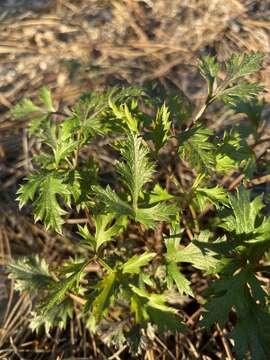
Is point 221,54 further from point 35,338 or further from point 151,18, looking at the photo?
point 35,338

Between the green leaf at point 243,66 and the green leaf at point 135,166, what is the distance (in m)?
0.56

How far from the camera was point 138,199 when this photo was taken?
194cm

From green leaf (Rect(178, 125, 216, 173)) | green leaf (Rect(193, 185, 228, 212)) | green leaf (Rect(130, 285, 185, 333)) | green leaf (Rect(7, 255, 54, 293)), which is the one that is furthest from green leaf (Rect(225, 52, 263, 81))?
green leaf (Rect(7, 255, 54, 293))

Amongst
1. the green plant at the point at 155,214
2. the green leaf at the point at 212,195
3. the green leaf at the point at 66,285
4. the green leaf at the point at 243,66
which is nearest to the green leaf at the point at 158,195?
the green plant at the point at 155,214

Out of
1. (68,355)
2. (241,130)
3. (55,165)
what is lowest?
(68,355)

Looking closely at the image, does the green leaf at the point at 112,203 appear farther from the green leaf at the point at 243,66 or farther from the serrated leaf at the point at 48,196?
the green leaf at the point at 243,66

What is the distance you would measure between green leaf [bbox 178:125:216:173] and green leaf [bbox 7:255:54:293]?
2.93 ft

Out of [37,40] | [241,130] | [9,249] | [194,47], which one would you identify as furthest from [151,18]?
[9,249]

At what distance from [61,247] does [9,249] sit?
0.93 feet

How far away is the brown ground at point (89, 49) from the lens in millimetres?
2705

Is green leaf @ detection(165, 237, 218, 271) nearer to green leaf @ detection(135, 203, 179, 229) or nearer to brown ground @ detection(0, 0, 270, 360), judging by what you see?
green leaf @ detection(135, 203, 179, 229)

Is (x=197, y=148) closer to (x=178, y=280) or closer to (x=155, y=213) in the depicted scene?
(x=155, y=213)

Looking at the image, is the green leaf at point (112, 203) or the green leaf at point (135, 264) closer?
the green leaf at point (112, 203)

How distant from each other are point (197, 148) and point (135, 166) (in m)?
0.24
